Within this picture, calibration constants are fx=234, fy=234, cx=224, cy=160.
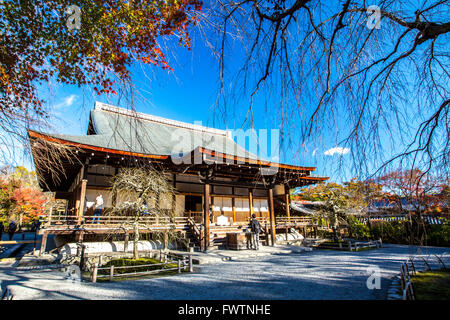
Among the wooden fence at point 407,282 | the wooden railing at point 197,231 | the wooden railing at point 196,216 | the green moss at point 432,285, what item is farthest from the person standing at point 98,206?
the green moss at point 432,285

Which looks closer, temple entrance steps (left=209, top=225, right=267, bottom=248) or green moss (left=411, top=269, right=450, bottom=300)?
green moss (left=411, top=269, right=450, bottom=300)

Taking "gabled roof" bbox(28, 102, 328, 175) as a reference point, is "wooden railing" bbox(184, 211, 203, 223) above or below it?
below

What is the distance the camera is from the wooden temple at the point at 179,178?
9.07 metres

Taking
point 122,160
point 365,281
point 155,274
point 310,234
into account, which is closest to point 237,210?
point 310,234

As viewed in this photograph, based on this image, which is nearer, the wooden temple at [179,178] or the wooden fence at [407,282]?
the wooden fence at [407,282]

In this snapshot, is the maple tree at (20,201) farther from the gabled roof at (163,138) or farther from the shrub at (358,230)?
the shrub at (358,230)

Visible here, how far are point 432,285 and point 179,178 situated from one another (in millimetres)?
10591

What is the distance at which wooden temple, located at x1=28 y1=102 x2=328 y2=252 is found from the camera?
29.8ft

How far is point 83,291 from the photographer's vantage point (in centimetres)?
445

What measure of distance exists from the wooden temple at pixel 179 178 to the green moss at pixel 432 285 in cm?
366

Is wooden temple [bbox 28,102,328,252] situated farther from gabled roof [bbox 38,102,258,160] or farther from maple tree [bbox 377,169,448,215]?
maple tree [bbox 377,169,448,215]

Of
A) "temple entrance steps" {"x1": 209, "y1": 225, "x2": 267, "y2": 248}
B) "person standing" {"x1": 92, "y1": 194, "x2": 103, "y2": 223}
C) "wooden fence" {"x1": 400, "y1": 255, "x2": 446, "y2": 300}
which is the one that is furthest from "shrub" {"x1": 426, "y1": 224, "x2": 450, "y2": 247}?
"person standing" {"x1": 92, "y1": 194, "x2": 103, "y2": 223}

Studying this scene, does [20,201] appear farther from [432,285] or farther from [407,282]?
[432,285]

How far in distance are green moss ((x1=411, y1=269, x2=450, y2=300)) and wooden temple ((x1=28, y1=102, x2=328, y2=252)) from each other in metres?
Result: 3.66
